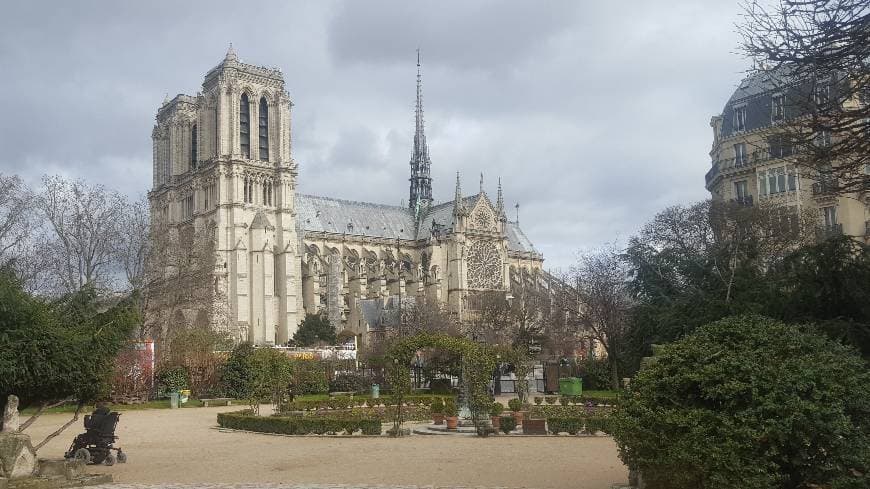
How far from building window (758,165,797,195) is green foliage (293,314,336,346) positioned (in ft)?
125

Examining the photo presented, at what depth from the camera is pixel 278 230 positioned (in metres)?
81.2

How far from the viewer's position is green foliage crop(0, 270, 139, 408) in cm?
1505

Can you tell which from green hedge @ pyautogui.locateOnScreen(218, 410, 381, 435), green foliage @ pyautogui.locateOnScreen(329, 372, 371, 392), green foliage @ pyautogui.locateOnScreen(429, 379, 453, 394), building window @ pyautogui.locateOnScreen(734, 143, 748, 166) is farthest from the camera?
green foliage @ pyautogui.locateOnScreen(329, 372, 371, 392)

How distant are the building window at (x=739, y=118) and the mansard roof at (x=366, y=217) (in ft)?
171

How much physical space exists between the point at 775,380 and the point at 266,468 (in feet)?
34.1

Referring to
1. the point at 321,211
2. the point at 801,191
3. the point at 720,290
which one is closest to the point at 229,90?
the point at 321,211

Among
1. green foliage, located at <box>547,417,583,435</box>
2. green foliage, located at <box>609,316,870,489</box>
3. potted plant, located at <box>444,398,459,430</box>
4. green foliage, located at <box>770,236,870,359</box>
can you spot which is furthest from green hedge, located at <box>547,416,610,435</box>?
green foliage, located at <box>609,316,870,489</box>

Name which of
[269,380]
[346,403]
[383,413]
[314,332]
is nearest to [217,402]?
[269,380]

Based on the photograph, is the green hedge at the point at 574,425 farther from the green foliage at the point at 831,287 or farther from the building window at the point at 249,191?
the building window at the point at 249,191

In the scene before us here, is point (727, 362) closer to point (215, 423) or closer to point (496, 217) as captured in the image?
point (215, 423)

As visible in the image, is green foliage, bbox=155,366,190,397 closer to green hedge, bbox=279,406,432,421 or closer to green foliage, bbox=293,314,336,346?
green hedge, bbox=279,406,432,421

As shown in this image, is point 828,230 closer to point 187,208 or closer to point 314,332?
point 314,332

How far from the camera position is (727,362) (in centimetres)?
1112

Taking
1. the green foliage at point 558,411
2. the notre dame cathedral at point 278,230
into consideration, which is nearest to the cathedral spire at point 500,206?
the notre dame cathedral at point 278,230
